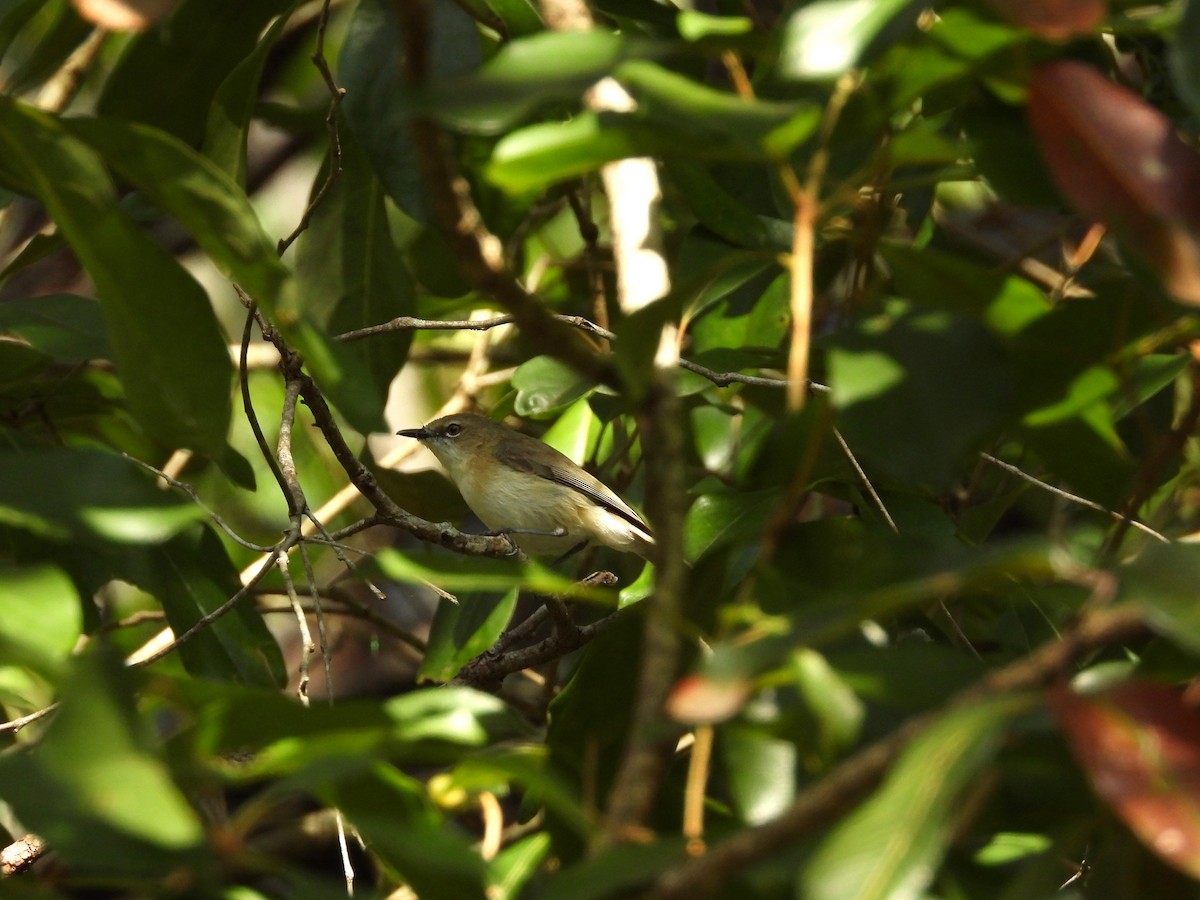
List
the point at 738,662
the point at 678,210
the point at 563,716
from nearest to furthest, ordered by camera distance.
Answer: the point at 738,662
the point at 563,716
the point at 678,210

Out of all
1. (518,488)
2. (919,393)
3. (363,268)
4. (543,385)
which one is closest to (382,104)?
(363,268)

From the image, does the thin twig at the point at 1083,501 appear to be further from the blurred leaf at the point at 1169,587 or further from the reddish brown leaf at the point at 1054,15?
the reddish brown leaf at the point at 1054,15

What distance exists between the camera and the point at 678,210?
3682mm

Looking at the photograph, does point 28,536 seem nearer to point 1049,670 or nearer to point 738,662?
point 738,662

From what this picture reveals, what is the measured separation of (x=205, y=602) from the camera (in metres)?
2.82

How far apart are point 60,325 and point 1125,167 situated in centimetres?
202

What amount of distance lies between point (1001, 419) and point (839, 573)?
0.29 metres


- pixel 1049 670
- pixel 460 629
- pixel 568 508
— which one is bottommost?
pixel 568 508

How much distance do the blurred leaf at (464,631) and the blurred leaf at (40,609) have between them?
1.70 m

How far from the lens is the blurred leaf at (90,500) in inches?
59.4

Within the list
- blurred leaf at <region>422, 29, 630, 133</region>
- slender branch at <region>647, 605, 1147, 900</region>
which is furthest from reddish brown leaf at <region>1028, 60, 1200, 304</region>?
blurred leaf at <region>422, 29, 630, 133</region>

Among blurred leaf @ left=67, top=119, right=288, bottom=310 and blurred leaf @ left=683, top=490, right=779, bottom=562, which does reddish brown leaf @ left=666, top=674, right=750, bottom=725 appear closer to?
blurred leaf @ left=67, top=119, right=288, bottom=310

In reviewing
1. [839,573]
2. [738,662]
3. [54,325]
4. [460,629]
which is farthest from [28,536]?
[738,662]

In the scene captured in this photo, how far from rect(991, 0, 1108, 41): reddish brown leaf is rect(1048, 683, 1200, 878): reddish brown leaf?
0.68m
